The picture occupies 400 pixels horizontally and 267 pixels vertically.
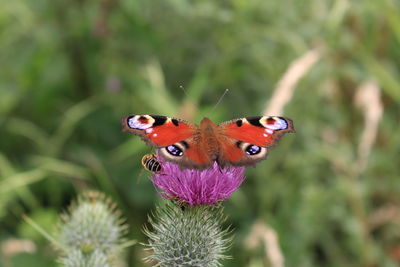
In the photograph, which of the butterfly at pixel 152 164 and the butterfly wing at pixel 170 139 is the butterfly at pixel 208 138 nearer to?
the butterfly wing at pixel 170 139

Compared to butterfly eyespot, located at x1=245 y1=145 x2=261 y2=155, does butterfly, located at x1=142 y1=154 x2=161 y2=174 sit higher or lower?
higher

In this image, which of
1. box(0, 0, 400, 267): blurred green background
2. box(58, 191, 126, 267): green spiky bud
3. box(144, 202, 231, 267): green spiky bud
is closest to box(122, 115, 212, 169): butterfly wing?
box(144, 202, 231, 267): green spiky bud

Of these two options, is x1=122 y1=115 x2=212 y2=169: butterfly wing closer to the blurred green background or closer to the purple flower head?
the purple flower head

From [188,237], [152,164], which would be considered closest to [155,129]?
[152,164]

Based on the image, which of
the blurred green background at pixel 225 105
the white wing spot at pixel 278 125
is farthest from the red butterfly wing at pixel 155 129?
the blurred green background at pixel 225 105

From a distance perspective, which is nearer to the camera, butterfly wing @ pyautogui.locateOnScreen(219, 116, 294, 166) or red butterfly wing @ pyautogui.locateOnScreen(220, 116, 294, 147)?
butterfly wing @ pyautogui.locateOnScreen(219, 116, 294, 166)

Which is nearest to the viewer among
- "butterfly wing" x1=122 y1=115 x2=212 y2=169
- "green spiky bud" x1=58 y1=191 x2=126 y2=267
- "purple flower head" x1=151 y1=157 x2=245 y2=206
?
"butterfly wing" x1=122 y1=115 x2=212 y2=169

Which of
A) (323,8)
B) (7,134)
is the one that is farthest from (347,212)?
(7,134)

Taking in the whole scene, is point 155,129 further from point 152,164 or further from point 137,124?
point 152,164
